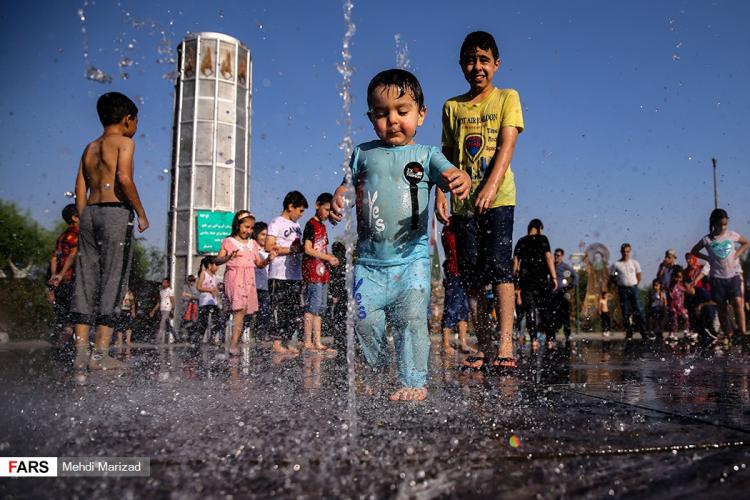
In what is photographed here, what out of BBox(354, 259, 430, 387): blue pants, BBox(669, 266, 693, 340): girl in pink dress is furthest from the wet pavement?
BBox(669, 266, 693, 340): girl in pink dress

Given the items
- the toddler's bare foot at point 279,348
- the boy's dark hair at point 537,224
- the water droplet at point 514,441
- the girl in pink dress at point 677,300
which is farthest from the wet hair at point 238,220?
the girl in pink dress at point 677,300

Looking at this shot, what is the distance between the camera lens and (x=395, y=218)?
283cm

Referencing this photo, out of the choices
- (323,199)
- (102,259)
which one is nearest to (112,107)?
(102,259)

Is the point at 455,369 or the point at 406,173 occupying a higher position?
the point at 406,173

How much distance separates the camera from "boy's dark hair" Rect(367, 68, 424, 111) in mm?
2836

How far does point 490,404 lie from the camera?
2.30 metres

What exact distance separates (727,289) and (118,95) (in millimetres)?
7580

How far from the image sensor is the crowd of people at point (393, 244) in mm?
2826

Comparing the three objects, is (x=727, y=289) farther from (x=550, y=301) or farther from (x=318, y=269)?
(x=318, y=269)

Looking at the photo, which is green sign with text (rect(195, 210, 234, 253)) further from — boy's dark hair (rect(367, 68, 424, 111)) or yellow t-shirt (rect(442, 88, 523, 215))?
boy's dark hair (rect(367, 68, 424, 111))

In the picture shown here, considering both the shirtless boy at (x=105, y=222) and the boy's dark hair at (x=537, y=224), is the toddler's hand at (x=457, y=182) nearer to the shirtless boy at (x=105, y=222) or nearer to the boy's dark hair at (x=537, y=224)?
the shirtless boy at (x=105, y=222)

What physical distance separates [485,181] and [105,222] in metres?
2.67

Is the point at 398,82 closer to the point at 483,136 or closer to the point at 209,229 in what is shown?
the point at 483,136

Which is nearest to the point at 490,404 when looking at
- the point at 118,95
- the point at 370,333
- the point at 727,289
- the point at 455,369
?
the point at 370,333
